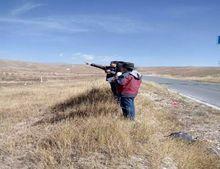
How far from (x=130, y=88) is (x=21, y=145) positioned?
257 cm

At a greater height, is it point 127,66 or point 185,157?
point 127,66

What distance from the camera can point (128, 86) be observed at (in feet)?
30.1

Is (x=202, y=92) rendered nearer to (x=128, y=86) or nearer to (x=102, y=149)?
(x=128, y=86)

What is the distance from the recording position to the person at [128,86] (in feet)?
29.9

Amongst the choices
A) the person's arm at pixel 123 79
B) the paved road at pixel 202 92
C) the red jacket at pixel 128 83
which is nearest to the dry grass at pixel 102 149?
the red jacket at pixel 128 83

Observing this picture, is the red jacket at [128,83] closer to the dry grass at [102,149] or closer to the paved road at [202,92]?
the dry grass at [102,149]

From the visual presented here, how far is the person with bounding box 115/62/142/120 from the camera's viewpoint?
9.12 meters

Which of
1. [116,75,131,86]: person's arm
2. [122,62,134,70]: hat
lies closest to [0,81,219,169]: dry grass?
[116,75,131,86]: person's arm

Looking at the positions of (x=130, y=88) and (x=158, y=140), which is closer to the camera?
(x=158, y=140)

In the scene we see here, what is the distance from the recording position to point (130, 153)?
272 inches

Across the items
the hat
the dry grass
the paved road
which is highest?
the hat

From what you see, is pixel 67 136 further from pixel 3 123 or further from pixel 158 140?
pixel 3 123

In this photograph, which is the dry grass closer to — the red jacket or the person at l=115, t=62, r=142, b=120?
the person at l=115, t=62, r=142, b=120

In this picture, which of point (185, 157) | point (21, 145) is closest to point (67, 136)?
point (21, 145)
